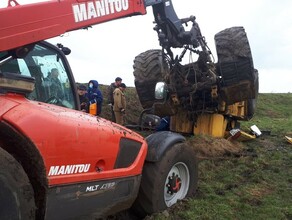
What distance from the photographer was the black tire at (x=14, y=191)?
2.79m

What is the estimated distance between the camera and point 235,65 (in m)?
8.55

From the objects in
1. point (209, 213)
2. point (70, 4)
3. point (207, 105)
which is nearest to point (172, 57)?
point (207, 105)

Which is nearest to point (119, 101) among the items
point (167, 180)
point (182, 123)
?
point (182, 123)

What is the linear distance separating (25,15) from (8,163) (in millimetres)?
1330

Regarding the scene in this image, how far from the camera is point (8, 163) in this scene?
9.43 feet

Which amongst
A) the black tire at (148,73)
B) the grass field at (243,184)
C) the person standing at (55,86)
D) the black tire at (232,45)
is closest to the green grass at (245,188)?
the grass field at (243,184)

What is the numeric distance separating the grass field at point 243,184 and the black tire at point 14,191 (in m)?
2.00

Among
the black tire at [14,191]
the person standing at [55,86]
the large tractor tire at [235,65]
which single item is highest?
the person standing at [55,86]

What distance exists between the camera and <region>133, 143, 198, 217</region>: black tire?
15.5ft

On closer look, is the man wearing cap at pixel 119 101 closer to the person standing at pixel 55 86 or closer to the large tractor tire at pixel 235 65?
the large tractor tire at pixel 235 65

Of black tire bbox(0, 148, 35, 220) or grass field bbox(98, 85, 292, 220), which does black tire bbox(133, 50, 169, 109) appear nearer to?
grass field bbox(98, 85, 292, 220)

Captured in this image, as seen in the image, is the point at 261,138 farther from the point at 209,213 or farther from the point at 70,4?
the point at 70,4

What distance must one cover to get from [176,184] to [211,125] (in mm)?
5018

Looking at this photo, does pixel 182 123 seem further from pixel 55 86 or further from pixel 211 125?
pixel 55 86
